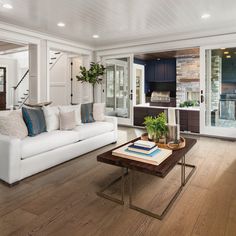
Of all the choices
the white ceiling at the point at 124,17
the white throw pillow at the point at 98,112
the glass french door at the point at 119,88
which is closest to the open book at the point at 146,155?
the white throw pillow at the point at 98,112

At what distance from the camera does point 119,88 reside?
721 centimetres

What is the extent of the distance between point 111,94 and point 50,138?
4385 millimetres

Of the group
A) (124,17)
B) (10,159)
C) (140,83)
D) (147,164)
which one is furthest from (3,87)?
(147,164)

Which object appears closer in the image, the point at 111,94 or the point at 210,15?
the point at 210,15

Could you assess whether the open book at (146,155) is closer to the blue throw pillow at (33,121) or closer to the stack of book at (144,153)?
the stack of book at (144,153)

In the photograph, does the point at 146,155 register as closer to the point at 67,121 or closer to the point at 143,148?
the point at 143,148

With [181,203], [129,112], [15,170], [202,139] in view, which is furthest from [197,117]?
[15,170]

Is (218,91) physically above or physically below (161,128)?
above

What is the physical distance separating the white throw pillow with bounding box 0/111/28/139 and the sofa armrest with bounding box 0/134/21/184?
0.25 m

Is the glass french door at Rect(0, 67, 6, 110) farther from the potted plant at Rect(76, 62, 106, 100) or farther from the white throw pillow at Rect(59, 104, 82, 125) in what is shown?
the white throw pillow at Rect(59, 104, 82, 125)

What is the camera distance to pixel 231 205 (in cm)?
220

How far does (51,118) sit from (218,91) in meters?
4.08

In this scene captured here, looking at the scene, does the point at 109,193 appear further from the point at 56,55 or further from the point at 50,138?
the point at 56,55

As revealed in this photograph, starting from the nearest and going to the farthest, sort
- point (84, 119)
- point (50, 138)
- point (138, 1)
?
point (50, 138) → point (138, 1) → point (84, 119)
